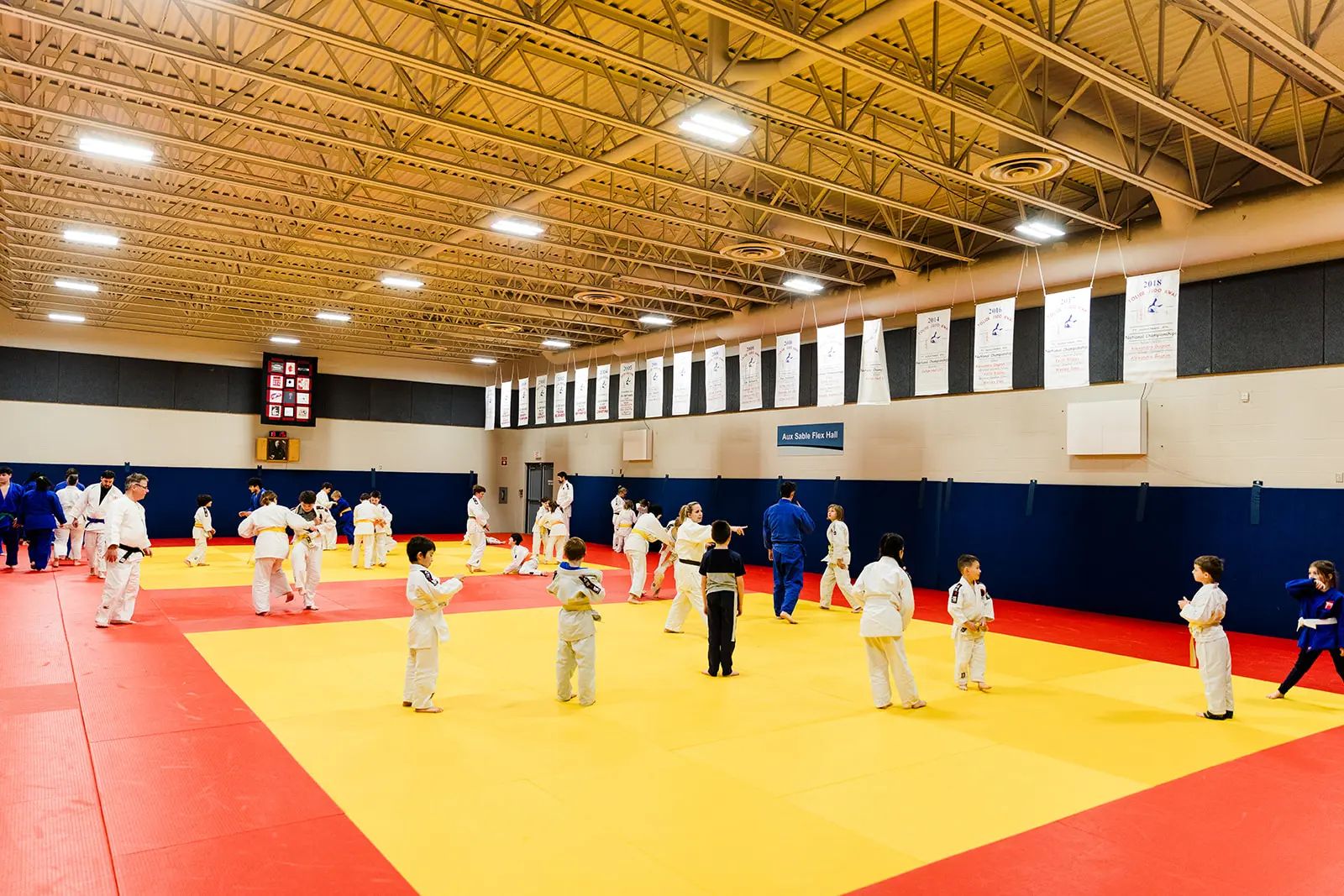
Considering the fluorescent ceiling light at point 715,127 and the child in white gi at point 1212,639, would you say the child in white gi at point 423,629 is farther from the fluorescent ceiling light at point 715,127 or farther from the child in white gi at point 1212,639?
the child in white gi at point 1212,639

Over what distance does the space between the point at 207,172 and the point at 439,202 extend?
4.27 metres

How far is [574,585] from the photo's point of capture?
7.71m

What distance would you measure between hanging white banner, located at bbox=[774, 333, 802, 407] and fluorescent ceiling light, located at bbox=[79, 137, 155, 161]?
11.3 metres

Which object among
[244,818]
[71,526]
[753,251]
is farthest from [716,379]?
[244,818]

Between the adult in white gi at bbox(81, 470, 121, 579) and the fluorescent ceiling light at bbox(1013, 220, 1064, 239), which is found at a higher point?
the fluorescent ceiling light at bbox(1013, 220, 1064, 239)

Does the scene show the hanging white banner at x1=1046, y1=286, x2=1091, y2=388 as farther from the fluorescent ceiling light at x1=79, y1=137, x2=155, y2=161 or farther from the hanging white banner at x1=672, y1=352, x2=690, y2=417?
the fluorescent ceiling light at x1=79, y1=137, x2=155, y2=161

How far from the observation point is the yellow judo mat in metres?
4.71

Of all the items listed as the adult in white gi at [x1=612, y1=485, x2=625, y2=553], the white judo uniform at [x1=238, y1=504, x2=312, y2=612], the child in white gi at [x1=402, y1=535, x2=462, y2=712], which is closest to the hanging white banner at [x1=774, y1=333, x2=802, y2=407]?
the adult in white gi at [x1=612, y1=485, x2=625, y2=553]

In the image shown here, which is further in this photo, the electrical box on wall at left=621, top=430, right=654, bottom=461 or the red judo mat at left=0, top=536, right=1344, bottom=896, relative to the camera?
the electrical box on wall at left=621, top=430, right=654, bottom=461

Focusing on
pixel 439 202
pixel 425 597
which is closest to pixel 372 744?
pixel 425 597

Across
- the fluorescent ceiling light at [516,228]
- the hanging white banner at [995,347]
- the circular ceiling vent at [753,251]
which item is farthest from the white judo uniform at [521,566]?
the hanging white banner at [995,347]

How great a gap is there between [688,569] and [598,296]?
10099 millimetres

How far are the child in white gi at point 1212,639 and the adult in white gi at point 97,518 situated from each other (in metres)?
14.2

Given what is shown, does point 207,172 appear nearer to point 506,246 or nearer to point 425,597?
point 506,246
